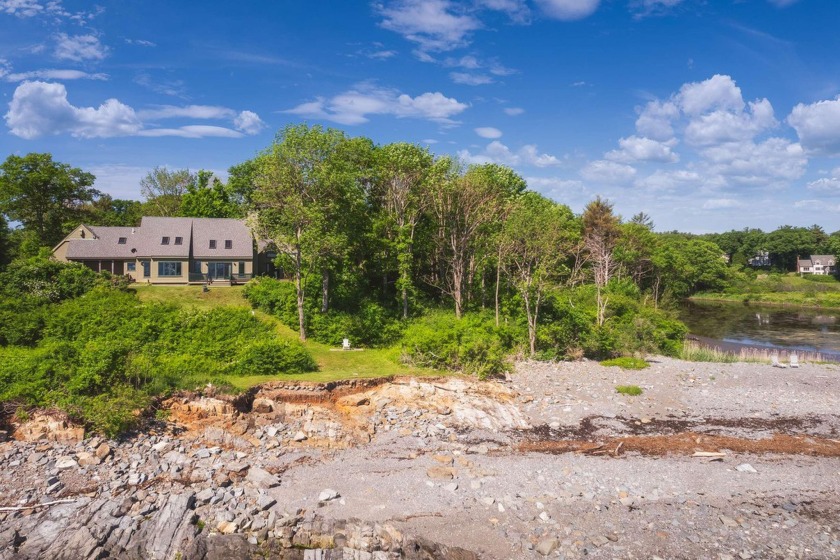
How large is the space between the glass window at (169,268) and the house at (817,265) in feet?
374

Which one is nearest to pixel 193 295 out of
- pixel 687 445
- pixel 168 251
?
pixel 168 251

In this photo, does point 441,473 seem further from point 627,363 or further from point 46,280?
point 46,280

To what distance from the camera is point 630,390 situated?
25.2 meters

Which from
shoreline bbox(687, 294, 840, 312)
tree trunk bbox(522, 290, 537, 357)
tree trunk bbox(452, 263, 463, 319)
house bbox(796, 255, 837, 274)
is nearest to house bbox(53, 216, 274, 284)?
tree trunk bbox(452, 263, 463, 319)

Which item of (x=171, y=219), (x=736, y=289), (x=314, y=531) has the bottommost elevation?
(x=314, y=531)

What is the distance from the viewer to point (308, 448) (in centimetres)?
1928

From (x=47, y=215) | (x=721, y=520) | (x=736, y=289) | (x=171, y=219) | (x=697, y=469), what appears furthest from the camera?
(x=736, y=289)

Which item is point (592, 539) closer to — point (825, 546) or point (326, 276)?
point (825, 546)

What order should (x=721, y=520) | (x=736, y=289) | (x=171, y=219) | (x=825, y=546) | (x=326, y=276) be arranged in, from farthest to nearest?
1. (x=736, y=289)
2. (x=171, y=219)
3. (x=326, y=276)
4. (x=721, y=520)
5. (x=825, y=546)

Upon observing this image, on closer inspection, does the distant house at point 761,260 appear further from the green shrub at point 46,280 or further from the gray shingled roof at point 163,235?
the green shrub at point 46,280

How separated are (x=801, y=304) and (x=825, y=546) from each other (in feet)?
248

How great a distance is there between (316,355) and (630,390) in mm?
16592

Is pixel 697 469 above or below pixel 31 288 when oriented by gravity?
below

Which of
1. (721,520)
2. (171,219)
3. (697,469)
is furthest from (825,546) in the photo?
(171,219)
